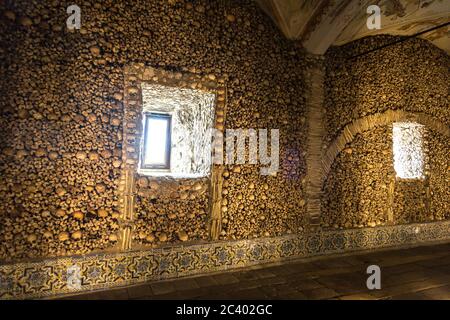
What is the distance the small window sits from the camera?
3275 millimetres

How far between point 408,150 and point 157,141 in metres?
3.90

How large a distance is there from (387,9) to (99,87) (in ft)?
11.3

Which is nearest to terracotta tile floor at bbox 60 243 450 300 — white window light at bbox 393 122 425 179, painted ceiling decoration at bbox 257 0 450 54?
white window light at bbox 393 122 425 179

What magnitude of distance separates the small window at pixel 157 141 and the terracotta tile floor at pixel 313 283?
1.41 meters

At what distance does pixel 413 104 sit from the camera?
4078 mm

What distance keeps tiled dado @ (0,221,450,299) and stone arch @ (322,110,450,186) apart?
0.91m

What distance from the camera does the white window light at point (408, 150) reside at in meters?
4.05

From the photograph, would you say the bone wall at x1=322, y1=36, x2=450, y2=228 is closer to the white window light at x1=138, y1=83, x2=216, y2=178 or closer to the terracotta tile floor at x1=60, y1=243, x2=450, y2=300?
the terracotta tile floor at x1=60, y1=243, x2=450, y2=300

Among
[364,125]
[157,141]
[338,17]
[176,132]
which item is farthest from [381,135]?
[157,141]

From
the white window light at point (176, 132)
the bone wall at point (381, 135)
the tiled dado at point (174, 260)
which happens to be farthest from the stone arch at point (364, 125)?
the white window light at point (176, 132)

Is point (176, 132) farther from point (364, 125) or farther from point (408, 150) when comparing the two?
point (408, 150)

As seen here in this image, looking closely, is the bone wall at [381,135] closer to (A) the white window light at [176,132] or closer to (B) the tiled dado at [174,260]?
(B) the tiled dado at [174,260]

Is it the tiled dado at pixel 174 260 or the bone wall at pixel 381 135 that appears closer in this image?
the tiled dado at pixel 174 260
